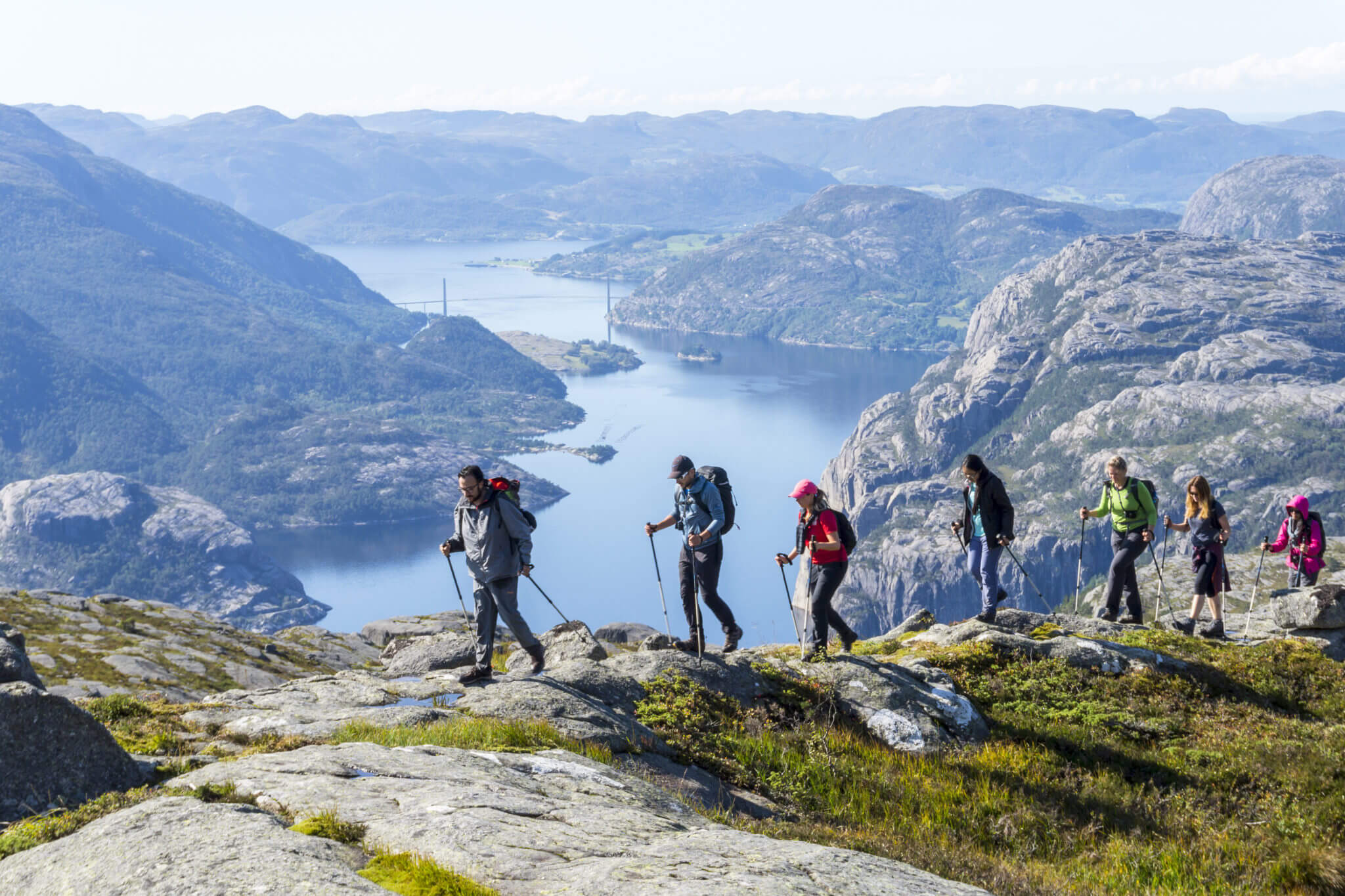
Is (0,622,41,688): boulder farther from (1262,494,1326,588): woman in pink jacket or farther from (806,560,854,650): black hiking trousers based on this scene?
(1262,494,1326,588): woman in pink jacket

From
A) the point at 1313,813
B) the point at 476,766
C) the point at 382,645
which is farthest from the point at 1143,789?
the point at 382,645

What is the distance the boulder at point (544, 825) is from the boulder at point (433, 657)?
35.8 ft

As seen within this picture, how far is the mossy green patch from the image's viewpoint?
23.6 feet

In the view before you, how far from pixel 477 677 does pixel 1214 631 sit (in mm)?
15760

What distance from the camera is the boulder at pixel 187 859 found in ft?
23.5

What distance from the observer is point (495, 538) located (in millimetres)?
16344

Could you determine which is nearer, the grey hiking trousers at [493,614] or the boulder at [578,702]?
the boulder at [578,702]

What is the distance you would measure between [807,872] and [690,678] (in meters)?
7.50

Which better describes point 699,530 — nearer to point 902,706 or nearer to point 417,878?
point 902,706

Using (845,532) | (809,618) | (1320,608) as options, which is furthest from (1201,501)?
(809,618)

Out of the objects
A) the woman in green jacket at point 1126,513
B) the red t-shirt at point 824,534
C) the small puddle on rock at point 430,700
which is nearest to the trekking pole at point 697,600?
the red t-shirt at point 824,534

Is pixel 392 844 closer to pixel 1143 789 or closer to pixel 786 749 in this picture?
pixel 786 749

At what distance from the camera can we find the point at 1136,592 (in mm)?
23516

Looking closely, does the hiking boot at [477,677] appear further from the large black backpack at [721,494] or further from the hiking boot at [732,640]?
the hiking boot at [732,640]
